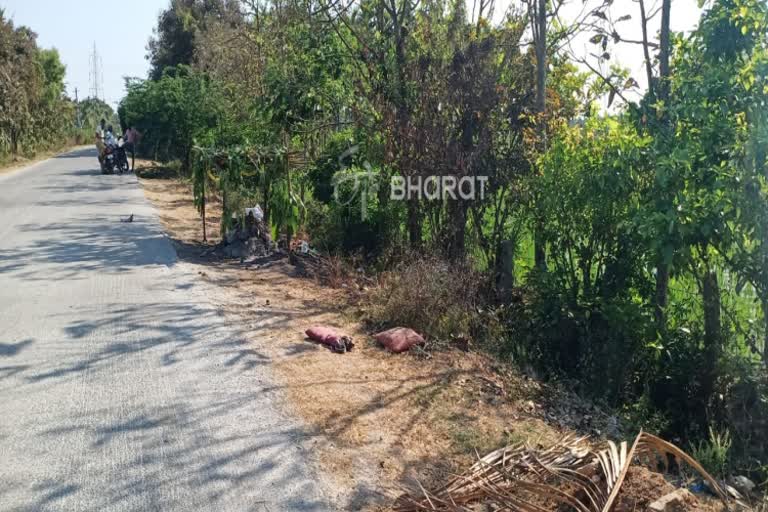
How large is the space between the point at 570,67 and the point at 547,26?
55 cm

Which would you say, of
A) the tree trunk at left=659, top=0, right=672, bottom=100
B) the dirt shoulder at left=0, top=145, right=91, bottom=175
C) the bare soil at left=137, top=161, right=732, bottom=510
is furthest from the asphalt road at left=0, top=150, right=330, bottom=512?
the dirt shoulder at left=0, top=145, right=91, bottom=175

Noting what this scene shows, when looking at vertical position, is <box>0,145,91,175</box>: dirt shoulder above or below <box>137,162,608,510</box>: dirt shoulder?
above

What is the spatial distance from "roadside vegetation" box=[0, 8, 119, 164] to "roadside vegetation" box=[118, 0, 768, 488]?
2285 cm

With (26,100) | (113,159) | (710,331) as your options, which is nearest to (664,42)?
(710,331)

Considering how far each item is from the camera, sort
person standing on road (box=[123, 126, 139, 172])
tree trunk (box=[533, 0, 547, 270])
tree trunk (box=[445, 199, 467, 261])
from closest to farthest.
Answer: tree trunk (box=[533, 0, 547, 270]) → tree trunk (box=[445, 199, 467, 261]) → person standing on road (box=[123, 126, 139, 172])

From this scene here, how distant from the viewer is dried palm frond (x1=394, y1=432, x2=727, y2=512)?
321cm

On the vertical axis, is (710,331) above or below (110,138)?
below

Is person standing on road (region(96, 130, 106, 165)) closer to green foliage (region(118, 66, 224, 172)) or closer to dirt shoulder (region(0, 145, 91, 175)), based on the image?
green foliage (region(118, 66, 224, 172))

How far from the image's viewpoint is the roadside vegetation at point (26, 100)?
30.1 metres

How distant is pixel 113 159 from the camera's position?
2278cm

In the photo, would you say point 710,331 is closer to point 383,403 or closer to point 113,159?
point 383,403

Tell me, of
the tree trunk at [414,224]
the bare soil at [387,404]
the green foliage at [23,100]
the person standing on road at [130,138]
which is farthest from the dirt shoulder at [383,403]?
the green foliage at [23,100]

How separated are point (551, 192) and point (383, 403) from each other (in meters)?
Answer: 2.87

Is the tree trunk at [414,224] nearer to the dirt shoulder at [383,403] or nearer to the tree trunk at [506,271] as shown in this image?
the tree trunk at [506,271]
